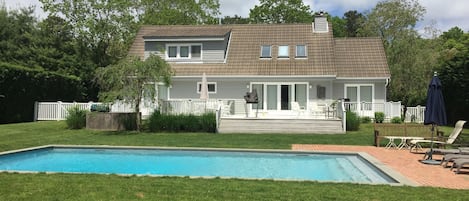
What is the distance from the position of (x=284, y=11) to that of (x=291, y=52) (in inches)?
1091

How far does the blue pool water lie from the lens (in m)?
11.5

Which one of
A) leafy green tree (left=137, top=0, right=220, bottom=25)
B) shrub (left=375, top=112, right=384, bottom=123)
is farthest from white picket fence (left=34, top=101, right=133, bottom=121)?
leafy green tree (left=137, top=0, right=220, bottom=25)

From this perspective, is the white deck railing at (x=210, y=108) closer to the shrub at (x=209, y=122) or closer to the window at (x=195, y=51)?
the shrub at (x=209, y=122)

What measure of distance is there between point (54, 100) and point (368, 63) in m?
22.1

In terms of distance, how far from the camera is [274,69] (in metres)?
27.0

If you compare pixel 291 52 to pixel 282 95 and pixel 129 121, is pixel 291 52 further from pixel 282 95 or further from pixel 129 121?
pixel 129 121

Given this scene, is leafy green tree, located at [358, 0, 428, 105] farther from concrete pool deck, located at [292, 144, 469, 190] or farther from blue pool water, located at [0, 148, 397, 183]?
blue pool water, located at [0, 148, 397, 183]

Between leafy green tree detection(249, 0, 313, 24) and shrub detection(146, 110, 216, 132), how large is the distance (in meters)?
35.2

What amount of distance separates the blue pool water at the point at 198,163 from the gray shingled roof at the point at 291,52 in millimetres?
12388

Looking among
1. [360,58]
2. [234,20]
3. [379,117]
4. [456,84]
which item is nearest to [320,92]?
[379,117]

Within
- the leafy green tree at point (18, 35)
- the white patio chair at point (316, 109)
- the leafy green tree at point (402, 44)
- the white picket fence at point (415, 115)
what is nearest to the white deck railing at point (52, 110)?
the leafy green tree at point (18, 35)

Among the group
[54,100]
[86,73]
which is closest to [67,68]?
[86,73]

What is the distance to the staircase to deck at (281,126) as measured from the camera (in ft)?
71.6

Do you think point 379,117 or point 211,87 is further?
point 211,87
